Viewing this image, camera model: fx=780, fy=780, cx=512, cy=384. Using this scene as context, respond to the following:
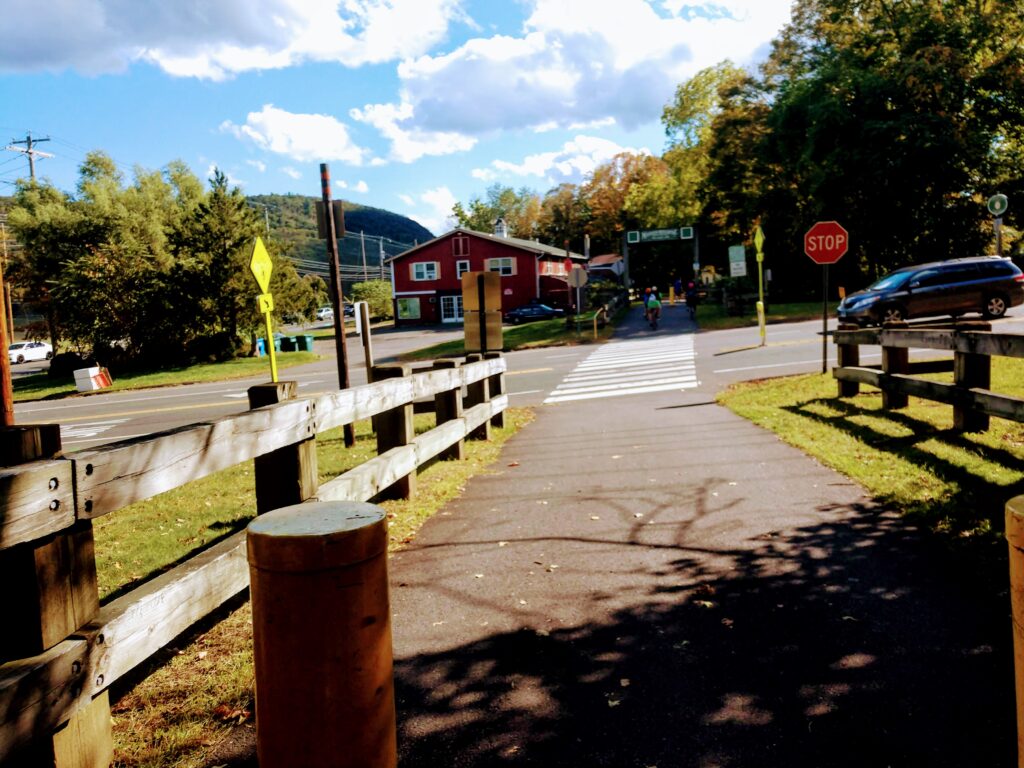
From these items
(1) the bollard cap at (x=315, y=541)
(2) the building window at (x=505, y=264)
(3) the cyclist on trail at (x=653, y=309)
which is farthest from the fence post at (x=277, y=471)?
(2) the building window at (x=505, y=264)

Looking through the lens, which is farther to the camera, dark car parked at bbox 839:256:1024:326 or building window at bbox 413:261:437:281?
building window at bbox 413:261:437:281

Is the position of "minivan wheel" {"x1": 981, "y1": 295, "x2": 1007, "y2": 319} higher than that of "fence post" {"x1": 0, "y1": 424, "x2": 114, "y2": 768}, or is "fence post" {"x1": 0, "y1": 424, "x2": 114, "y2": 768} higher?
"minivan wheel" {"x1": 981, "y1": 295, "x2": 1007, "y2": 319}

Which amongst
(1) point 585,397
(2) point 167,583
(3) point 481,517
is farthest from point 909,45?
(2) point 167,583

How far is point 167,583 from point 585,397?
12.9 metres

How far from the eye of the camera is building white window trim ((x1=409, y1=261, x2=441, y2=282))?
209 ft

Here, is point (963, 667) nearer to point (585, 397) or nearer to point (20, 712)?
point (20, 712)

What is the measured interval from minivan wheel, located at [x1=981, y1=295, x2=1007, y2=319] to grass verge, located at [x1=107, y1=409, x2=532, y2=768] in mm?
18337

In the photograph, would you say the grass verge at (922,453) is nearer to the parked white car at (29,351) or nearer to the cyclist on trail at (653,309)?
the cyclist on trail at (653,309)

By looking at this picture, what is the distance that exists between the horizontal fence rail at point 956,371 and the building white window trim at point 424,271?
5494cm

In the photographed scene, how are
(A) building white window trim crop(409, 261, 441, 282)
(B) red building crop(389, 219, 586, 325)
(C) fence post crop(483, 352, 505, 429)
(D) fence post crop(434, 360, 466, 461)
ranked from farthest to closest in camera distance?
1. (A) building white window trim crop(409, 261, 441, 282)
2. (B) red building crop(389, 219, 586, 325)
3. (C) fence post crop(483, 352, 505, 429)
4. (D) fence post crop(434, 360, 466, 461)

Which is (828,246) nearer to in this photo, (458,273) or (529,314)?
(529,314)

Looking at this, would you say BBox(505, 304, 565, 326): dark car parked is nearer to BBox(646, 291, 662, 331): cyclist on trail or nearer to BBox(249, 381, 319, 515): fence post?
BBox(646, 291, 662, 331): cyclist on trail

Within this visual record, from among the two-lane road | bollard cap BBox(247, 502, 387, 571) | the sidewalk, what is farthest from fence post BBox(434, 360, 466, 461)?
bollard cap BBox(247, 502, 387, 571)

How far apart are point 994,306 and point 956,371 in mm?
18407
